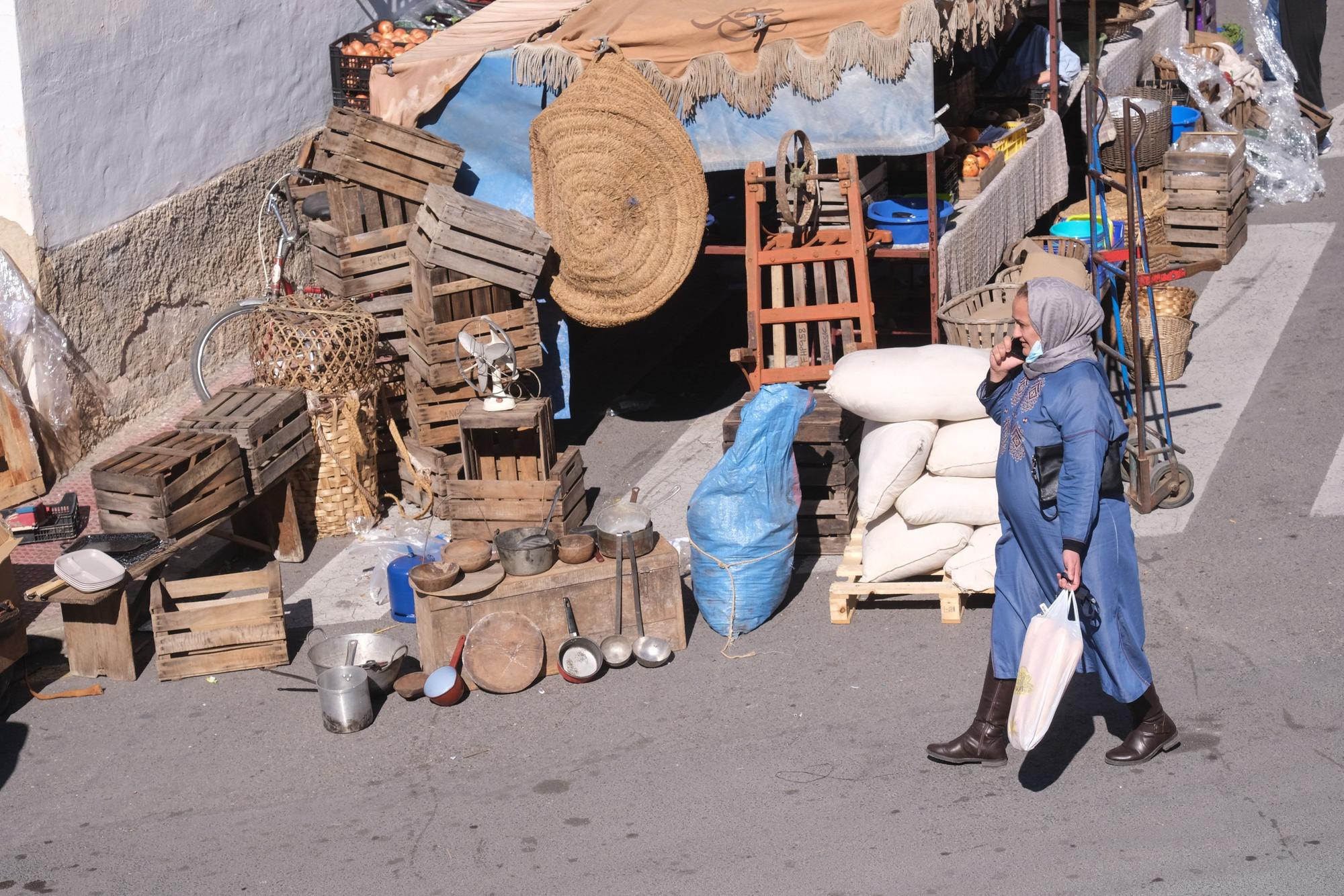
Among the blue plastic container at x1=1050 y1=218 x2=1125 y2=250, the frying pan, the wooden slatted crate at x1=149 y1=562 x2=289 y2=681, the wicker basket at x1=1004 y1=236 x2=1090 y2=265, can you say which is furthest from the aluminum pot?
the blue plastic container at x1=1050 y1=218 x2=1125 y2=250

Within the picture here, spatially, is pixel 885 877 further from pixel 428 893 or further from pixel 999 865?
pixel 428 893

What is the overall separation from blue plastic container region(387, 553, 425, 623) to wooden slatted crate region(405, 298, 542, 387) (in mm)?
1674

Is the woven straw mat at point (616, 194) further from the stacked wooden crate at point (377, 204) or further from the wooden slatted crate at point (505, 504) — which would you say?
the wooden slatted crate at point (505, 504)

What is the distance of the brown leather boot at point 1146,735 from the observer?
5090 mm

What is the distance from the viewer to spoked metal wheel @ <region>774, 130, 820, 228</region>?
8.08 metres

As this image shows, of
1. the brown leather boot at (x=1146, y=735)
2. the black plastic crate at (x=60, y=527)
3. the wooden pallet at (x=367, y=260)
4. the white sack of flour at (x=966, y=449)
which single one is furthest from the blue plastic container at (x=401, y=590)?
the brown leather boot at (x=1146, y=735)

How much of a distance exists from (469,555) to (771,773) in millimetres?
1824

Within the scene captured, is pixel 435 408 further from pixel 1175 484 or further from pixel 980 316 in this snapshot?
pixel 1175 484

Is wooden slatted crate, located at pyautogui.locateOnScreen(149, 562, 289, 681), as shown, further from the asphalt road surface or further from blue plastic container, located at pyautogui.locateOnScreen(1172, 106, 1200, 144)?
blue plastic container, located at pyautogui.locateOnScreen(1172, 106, 1200, 144)

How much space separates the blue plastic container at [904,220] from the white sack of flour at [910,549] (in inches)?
107

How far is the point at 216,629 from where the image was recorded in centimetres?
649

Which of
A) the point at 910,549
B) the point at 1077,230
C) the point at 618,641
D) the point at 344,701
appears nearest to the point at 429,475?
the point at 618,641

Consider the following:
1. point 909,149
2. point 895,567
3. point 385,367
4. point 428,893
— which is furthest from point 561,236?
point 428,893

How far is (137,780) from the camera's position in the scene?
5.69 m
